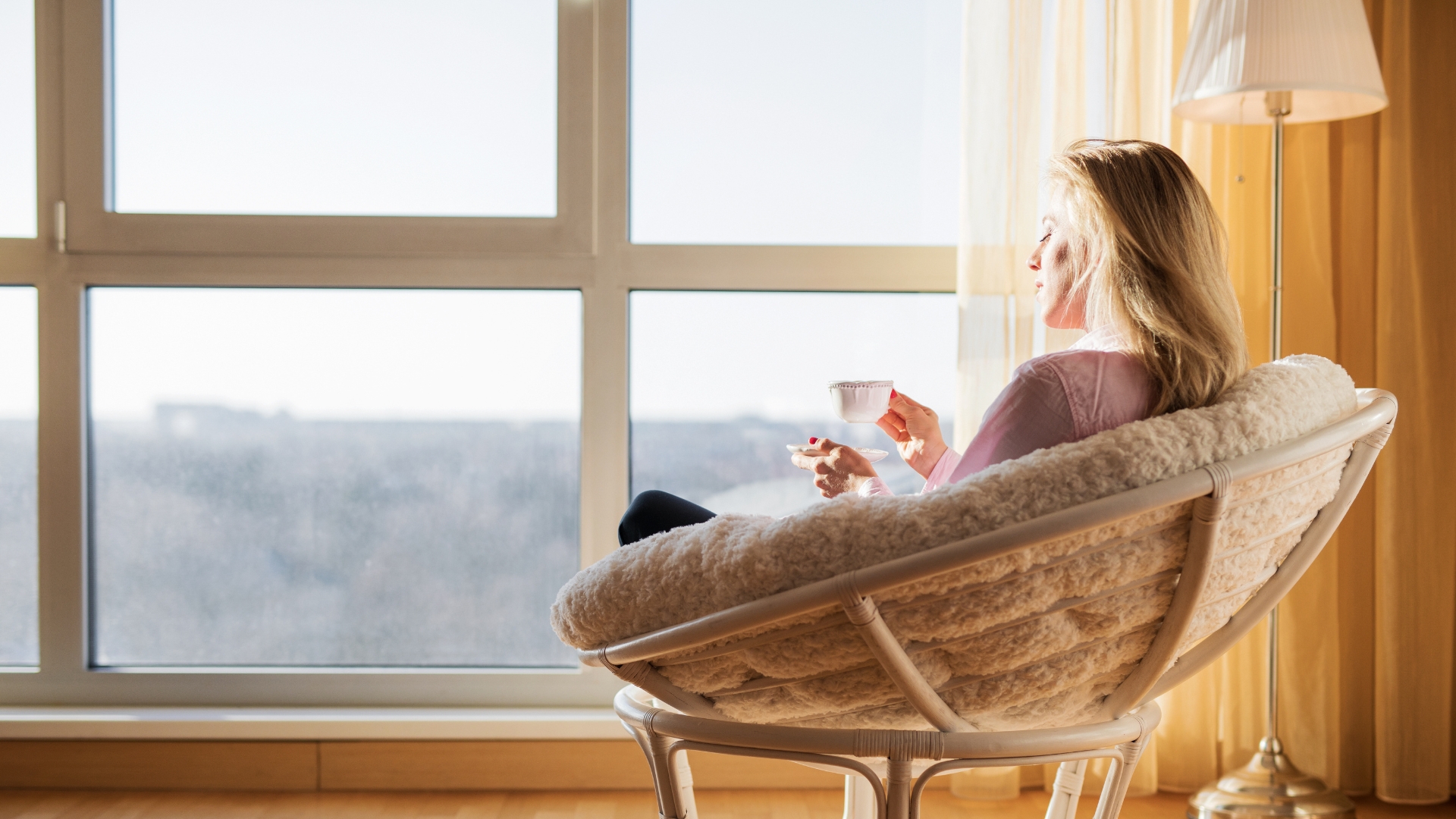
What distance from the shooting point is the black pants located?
971 mm

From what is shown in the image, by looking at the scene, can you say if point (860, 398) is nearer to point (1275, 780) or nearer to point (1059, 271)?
point (1059, 271)

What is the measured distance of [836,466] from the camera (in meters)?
1.17

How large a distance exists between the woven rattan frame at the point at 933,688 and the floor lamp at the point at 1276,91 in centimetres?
86

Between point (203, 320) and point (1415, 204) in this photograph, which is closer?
point (1415, 204)

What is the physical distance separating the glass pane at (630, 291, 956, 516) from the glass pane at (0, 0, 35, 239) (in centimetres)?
123

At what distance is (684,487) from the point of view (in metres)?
2.04

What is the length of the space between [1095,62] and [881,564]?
142 cm

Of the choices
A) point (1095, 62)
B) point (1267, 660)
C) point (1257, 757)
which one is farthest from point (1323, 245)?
point (1257, 757)

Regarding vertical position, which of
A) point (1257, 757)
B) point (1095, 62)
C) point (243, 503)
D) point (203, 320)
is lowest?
point (1257, 757)

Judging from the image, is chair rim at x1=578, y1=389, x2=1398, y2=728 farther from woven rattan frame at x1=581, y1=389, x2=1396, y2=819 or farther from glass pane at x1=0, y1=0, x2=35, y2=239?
glass pane at x1=0, y1=0, x2=35, y2=239

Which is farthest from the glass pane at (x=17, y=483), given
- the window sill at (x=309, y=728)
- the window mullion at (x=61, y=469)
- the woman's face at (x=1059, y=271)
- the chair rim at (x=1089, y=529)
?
the woman's face at (x=1059, y=271)

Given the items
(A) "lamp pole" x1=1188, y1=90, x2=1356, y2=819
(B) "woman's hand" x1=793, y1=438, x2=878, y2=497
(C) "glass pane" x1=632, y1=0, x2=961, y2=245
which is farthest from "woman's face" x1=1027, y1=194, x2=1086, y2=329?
(C) "glass pane" x1=632, y1=0, x2=961, y2=245

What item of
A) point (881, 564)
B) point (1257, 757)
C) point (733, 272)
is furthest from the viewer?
point (733, 272)

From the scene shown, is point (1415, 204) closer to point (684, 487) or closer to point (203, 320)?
point (684, 487)
